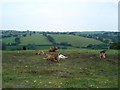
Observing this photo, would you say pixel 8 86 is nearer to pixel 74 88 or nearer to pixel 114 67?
pixel 74 88

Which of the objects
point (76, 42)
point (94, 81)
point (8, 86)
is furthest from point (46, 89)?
point (76, 42)

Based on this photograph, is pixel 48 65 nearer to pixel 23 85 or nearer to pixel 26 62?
pixel 26 62

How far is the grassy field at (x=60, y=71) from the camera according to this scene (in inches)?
624

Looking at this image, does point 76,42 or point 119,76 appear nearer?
point 119,76

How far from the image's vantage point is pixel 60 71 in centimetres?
1912

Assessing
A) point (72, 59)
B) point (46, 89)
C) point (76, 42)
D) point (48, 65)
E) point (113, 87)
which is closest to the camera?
point (46, 89)

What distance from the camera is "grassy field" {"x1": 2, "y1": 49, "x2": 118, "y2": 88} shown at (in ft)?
52.0

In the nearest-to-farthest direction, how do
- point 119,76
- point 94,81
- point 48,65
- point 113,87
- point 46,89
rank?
point 46,89
point 113,87
point 94,81
point 119,76
point 48,65

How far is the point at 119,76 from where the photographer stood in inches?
752

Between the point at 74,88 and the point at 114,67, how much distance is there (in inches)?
294

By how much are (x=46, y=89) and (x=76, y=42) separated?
61.7 m

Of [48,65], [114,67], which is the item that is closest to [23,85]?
[48,65]

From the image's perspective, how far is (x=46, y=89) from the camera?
14570mm

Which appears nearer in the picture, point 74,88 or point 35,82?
point 74,88
